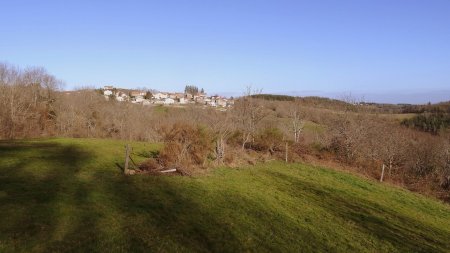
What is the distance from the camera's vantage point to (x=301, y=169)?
2341cm

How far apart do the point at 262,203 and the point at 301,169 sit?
10.9m

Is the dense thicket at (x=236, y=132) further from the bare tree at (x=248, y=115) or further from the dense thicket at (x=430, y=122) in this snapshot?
the dense thicket at (x=430, y=122)

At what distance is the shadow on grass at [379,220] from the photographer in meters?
11.2

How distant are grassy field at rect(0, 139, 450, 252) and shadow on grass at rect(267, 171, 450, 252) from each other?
6cm

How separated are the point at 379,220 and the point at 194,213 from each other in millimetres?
7426

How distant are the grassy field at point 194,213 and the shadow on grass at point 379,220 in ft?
0.18

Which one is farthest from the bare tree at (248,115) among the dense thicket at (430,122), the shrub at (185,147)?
the dense thicket at (430,122)

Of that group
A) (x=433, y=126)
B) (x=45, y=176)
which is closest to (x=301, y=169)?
(x=45, y=176)

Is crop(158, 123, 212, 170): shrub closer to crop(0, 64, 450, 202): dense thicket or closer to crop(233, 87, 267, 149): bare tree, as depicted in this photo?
crop(0, 64, 450, 202): dense thicket

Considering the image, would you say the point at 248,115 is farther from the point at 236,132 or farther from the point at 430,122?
the point at 430,122

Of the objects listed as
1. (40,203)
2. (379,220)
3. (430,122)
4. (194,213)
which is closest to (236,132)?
(379,220)

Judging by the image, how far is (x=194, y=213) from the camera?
11125mm

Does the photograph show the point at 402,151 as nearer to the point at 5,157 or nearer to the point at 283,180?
the point at 283,180

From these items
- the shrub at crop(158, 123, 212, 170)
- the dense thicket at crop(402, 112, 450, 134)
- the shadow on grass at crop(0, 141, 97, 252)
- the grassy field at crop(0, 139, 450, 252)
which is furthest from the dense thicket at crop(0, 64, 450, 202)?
the dense thicket at crop(402, 112, 450, 134)
